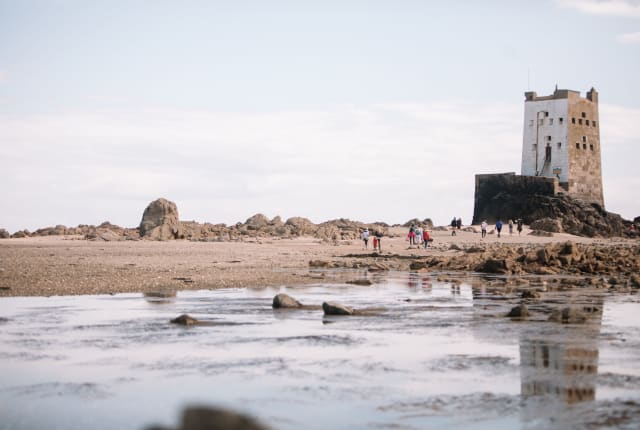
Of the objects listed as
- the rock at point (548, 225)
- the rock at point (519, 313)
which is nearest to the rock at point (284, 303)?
the rock at point (519, 313)

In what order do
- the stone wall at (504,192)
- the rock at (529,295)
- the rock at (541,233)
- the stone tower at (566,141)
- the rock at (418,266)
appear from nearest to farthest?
the rock at (529,295), the rock at (418,266), the rock at (541,233), the stone wall at (504,192), the stone tower at (566,141)

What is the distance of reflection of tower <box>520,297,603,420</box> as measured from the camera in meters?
8.42

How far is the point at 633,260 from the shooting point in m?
27.1

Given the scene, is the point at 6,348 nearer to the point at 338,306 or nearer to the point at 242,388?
the point at 242,388

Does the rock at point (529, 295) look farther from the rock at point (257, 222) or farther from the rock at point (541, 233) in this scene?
the rock at point (541, 233)

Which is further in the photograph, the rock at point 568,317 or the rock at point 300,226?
the rock at point 300,226

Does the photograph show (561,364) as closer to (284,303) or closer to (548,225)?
(284,303)

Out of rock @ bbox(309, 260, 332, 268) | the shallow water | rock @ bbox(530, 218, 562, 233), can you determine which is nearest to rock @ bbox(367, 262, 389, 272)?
rock @ bbox(309, 260, 332, 268)

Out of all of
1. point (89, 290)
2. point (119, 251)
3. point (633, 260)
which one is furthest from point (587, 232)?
point (89, 290)

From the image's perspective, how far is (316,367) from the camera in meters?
9.73

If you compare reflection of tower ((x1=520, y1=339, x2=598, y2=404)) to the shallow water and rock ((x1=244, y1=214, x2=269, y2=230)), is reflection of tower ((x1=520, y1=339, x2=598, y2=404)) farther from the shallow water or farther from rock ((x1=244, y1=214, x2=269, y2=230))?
rock ((x1=244, y1=214, x2=269, y2=230))

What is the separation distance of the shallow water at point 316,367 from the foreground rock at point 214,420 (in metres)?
2.33

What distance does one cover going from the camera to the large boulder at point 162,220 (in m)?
41.6

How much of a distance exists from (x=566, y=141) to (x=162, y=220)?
108 ft
